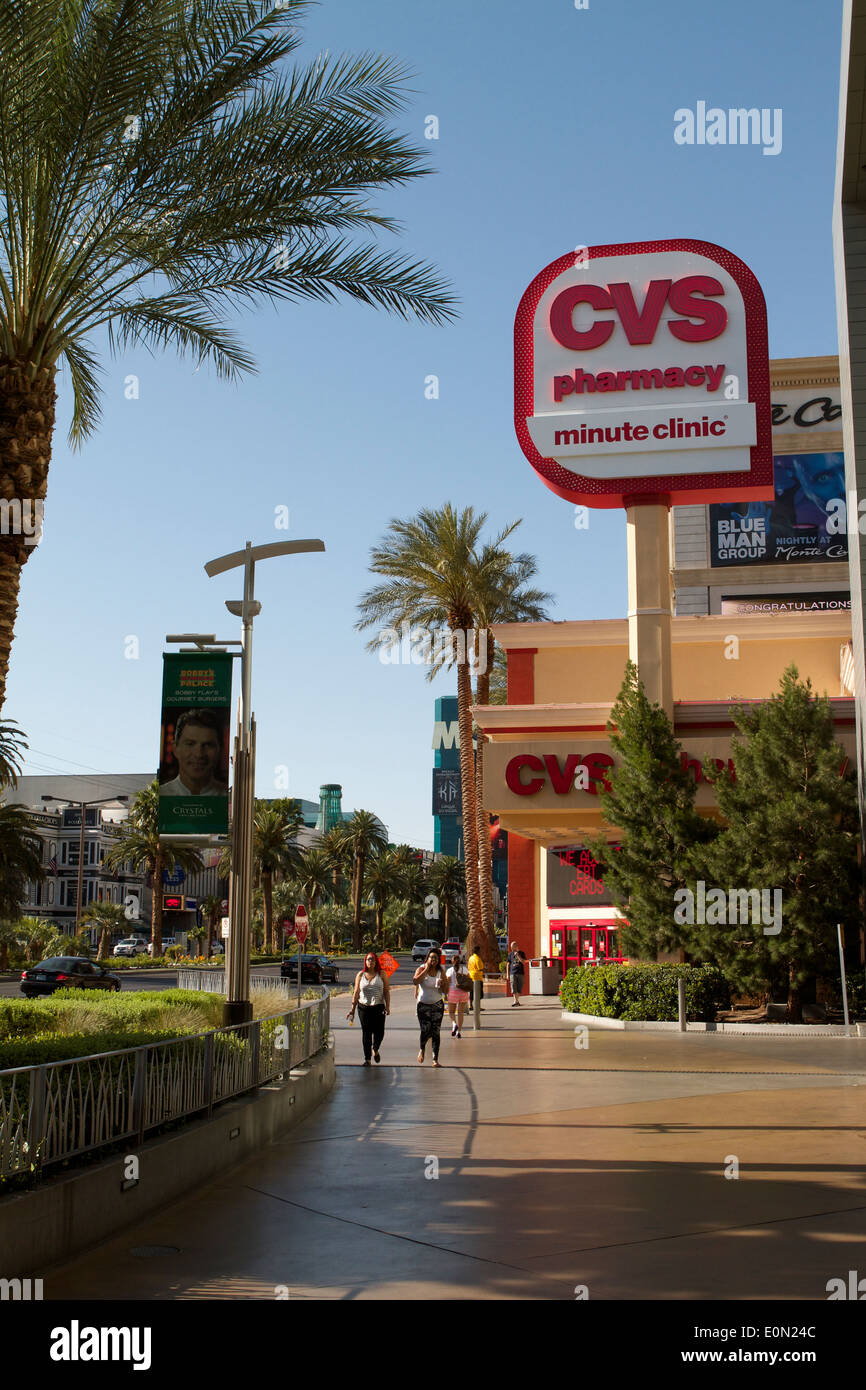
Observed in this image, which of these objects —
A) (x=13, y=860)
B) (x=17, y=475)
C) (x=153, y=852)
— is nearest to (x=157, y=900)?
(x=153, y=852)

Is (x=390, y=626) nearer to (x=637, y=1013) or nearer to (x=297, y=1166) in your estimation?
(x=637, y=1013)

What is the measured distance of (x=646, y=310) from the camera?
2950 centimetres

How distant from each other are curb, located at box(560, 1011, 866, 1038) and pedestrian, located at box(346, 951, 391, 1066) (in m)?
7.46

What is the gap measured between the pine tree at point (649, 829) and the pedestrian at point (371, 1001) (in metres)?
8.16

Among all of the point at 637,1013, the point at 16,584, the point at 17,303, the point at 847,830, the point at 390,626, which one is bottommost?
the point at 637,1013

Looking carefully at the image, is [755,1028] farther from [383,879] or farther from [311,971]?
[383,879]

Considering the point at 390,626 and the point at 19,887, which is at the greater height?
the point at 390,626

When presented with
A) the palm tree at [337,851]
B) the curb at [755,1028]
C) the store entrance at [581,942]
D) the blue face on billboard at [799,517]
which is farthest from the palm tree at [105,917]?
the curb at [755,1028]

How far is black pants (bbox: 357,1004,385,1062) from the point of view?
60.7 feet

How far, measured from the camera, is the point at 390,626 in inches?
1657

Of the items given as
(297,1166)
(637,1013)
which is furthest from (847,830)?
(297,1166)

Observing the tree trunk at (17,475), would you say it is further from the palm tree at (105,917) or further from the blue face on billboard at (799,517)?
the palm tree at (105,917)

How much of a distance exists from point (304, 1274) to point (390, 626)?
35.8 m

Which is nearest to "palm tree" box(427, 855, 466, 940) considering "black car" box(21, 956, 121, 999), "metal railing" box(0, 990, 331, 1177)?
"black car" box(21, 956, 121, 999)
